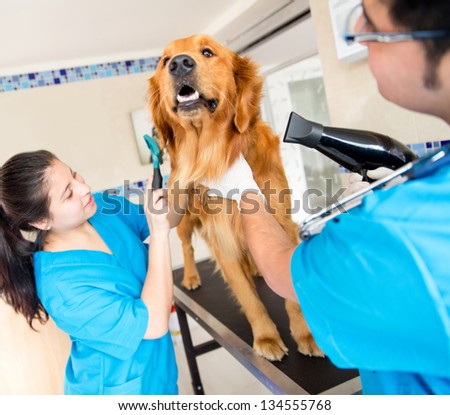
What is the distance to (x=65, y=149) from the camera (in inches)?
159

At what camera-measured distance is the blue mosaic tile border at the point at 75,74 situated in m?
3.89

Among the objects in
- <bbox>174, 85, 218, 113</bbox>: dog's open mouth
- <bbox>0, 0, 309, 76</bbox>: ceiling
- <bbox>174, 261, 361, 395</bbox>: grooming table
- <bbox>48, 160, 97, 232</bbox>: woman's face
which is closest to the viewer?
<bbox>174, 261, 361, 395</bbox>: grooming table

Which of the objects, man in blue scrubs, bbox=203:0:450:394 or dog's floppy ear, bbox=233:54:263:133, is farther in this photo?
dog's floppy ear, bbox=233:54:263:133

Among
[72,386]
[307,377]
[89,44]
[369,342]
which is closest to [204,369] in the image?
[72,386]

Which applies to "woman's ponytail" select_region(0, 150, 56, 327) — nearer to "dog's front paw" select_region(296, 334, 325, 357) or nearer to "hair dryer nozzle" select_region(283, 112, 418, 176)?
"hair dryer nozzle" select_region(283, 112, 418, 176)

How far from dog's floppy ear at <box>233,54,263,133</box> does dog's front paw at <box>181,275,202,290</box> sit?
115cm

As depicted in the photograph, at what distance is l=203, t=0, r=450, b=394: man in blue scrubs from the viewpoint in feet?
1.78

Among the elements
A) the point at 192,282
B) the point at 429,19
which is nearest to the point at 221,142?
the point at 429,19

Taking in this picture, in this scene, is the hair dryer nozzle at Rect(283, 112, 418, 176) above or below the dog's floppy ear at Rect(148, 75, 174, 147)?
below

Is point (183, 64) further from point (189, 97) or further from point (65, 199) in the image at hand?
point (65, 199)

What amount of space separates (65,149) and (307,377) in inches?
142

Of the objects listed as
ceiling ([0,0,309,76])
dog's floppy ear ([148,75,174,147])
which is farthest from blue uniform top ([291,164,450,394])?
ceiling ([0,0,309,76])

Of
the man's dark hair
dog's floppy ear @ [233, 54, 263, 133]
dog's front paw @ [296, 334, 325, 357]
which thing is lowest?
dog's front paw @ [296, 334, 325, 357]

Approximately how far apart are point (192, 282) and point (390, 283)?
182 centimetres
